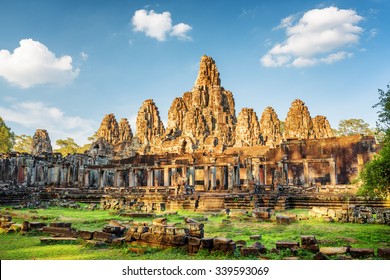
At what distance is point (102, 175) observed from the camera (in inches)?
1494

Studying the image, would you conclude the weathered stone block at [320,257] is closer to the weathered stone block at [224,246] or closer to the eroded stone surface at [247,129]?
the weathered stone block at [224,246]

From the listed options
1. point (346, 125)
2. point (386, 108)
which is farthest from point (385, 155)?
point (346, 125)

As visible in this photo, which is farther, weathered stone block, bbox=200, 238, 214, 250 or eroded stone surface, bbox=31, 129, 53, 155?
eroded stone surface, bbox=31, 129, 53, 155

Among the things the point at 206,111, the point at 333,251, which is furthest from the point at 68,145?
the point at 333,251

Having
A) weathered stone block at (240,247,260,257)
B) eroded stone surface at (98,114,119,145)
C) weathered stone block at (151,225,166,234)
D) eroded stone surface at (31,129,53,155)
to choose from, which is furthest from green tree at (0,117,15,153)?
weathered stone block at (240,247,260,257)

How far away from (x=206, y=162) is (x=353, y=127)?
144ft

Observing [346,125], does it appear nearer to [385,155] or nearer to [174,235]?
[385,155]

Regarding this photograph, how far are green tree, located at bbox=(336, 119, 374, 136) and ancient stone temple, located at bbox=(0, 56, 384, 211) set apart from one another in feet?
30.3

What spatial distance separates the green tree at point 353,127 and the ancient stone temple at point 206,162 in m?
9.23

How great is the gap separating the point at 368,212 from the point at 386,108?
4.44 metres

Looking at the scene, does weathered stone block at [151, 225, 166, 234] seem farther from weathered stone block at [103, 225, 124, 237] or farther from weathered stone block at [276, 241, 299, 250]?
weathered stone block at [276, 241, 299, 250]

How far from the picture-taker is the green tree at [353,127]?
6041 centimetres

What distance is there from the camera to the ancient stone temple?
21.5m

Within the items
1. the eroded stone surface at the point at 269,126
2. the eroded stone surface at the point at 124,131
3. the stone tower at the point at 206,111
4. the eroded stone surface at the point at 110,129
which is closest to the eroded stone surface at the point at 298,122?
the eroded stone surface at the point at 269,126
